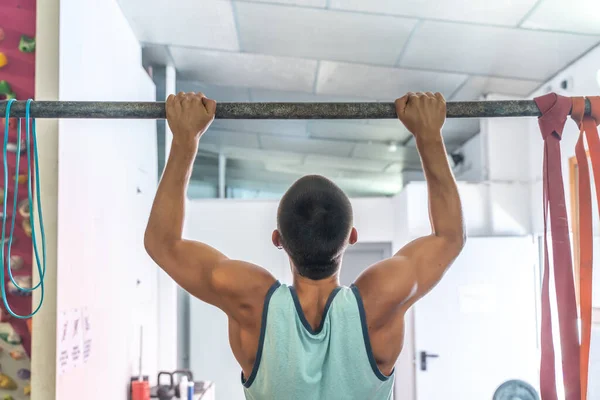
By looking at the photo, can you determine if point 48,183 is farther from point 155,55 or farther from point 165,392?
point 155,55

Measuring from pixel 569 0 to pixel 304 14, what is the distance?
3.89ft

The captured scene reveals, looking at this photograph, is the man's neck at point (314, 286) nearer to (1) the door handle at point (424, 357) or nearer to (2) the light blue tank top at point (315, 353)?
(2) the light blue tank top at point (315, 353)

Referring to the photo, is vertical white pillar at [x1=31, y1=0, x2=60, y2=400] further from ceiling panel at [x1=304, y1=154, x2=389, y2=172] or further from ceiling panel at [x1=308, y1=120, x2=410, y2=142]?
ceiling panel at [x1=304, y1=154, x2=389, y2=172]

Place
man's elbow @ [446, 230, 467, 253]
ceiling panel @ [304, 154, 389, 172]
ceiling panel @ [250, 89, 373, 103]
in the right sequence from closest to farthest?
1. man's elbow @ [446, 230, 467, 253]
2. ceiling panel @ [250, 89, 373, 103]
3. ceiling panel @ [304, 154, 389, 172]

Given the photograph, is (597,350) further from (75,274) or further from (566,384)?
(75,274)

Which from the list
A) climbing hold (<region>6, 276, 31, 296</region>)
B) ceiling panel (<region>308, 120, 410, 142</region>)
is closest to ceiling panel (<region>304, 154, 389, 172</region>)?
ceiling panel (<region>308, 120, 410, 142</region>)

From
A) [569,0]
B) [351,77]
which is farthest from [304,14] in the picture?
[569,0]

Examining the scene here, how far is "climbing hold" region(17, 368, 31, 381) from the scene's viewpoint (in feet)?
6.02

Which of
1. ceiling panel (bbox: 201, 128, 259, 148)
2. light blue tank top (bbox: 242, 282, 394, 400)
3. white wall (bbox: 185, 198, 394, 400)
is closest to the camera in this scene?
light blue tank top (bbox: 242, 282, 394, 400)

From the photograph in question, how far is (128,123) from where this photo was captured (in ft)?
9.40

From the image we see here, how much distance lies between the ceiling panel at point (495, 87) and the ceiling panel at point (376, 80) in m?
0.08

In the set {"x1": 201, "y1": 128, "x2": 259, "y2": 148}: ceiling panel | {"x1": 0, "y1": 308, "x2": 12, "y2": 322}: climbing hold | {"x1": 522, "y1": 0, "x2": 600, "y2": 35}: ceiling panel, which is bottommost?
{"x1": 0, "y1": 308, "x2": 12, "y2": 322}: climbing hold

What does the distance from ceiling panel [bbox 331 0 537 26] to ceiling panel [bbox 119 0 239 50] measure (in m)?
→ 0.64

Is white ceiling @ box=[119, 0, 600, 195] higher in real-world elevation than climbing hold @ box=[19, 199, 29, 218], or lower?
higher
